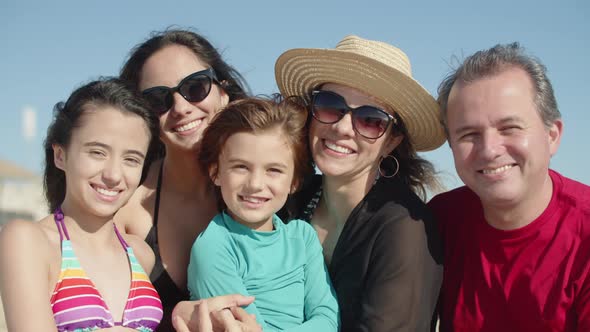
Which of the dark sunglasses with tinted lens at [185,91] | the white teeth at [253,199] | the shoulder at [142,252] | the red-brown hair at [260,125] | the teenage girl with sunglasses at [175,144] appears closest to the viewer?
the white teeth at [253,199]

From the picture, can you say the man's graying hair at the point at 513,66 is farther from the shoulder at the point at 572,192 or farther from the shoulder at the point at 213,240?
the shoulder at the point at 213,240

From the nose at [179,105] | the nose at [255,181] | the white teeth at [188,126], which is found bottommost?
the nose at [255,181]

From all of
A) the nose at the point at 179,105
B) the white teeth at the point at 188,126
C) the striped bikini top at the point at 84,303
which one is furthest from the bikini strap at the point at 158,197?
the striped bikini top at the point at 84,303

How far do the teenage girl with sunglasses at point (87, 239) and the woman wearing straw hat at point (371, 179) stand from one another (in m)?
1.16

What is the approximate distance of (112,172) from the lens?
324cm

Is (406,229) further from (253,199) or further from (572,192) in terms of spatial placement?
(572,192)

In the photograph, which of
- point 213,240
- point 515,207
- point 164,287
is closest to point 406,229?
point 515,207

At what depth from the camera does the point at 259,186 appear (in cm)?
346

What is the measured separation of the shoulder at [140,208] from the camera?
4117 millimetres

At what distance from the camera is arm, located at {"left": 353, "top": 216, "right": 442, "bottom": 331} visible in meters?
3.31

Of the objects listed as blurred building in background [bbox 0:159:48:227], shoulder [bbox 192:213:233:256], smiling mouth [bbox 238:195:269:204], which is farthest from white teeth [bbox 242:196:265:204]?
blurred building in background [bbox 0:159:48:227]

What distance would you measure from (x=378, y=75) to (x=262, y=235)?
1.29 meters

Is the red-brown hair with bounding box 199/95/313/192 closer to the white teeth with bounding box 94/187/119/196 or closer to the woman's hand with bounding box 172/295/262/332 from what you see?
the white teeth with bounding box 94/187/119/196

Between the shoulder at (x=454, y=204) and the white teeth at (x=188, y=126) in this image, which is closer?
the shoulder at (x=454, y=204)
